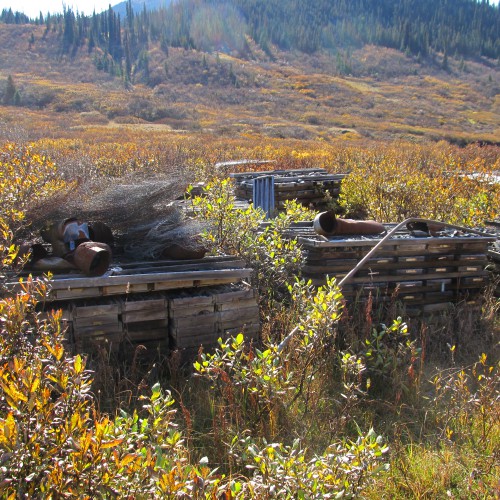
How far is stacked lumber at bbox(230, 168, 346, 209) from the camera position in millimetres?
8961

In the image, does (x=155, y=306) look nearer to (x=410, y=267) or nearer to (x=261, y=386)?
(x=261, y=386)

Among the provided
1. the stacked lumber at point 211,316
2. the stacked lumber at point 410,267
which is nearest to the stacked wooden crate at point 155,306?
the stacked lumber at point 211,316

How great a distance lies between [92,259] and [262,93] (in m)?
73.7

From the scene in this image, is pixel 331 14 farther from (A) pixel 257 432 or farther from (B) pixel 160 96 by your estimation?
(A) pixel 257 432


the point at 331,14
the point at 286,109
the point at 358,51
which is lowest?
the point at 286,109

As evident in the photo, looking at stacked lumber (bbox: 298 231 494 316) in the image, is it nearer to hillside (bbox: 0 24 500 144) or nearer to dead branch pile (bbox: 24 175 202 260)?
dead branch pile (bbox: 24 175 202 260)

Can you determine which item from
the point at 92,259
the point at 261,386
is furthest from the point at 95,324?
the point at 261,386

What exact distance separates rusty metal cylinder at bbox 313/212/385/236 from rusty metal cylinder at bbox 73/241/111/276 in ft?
7.34

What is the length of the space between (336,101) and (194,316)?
235ft

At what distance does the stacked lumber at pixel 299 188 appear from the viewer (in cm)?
896

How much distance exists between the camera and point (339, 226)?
5.27 metres

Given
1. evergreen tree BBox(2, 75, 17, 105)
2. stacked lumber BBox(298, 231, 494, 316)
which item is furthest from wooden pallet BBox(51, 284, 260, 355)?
evergreen tree BBox(2, 75, 17, 105)

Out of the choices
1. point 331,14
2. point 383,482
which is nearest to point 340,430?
point 383,482

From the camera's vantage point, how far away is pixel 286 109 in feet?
203
